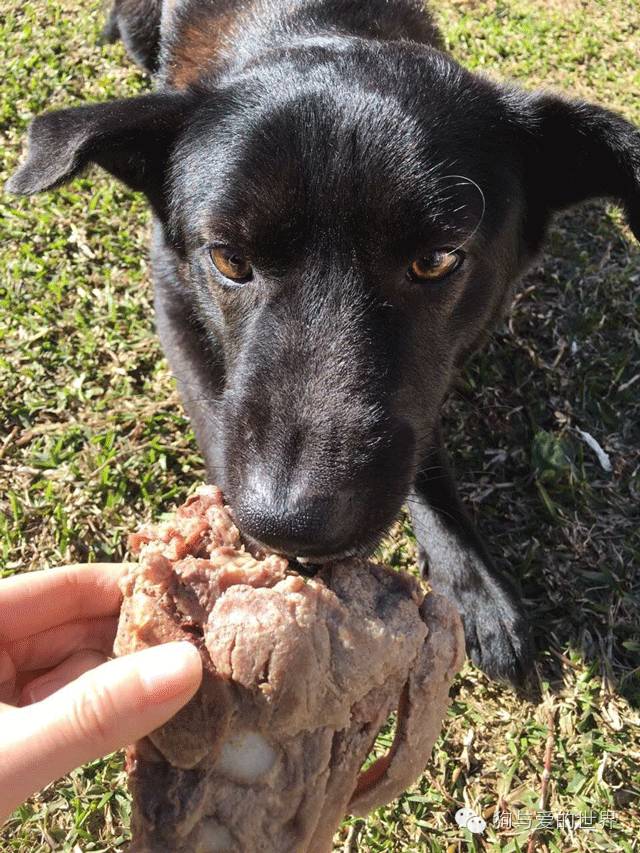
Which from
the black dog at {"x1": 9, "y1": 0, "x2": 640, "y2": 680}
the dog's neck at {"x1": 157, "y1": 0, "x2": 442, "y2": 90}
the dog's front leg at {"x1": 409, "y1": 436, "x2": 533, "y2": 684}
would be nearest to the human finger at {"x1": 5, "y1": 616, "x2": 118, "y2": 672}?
the black dog at {"x1": 9, "y1": 0, "x2": 640, "y2": 680}

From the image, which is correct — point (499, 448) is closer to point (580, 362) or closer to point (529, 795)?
point (580, 362)

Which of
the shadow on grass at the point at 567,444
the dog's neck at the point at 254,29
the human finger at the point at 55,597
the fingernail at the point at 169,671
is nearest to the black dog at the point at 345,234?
the dog's neck at the point at 254,29

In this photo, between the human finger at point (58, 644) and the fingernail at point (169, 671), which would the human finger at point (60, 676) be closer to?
the human finger at point (58, 644)

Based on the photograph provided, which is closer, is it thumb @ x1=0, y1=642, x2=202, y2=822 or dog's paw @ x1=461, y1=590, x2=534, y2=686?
thumb @ x1=0, y1=642, x2=202, y2=822

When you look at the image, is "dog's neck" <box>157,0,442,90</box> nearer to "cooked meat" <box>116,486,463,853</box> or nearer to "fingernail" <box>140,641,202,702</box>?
"cooked meat" <box>116,486,463,853</box>

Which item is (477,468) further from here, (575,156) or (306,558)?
(306,558)

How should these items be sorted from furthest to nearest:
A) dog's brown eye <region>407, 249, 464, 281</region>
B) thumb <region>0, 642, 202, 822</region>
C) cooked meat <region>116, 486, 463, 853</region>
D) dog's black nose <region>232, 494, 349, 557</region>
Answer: dog's brown eye <region>407, 249, 464, 281</region> → dog's black nose <region>232, 494, 349, 557</region> → cooked meat <region>116, 486, 463, 853</region> → thumb <region>0, 642, 202, 822</region>

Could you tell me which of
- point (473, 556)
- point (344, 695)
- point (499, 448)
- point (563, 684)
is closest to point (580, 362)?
point (499, 448)

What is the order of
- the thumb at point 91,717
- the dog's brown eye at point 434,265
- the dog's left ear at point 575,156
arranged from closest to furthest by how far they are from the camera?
the thumb at point 91,717
the dog's brown eye at point 434,265
the dog's left ear at point 575,156
